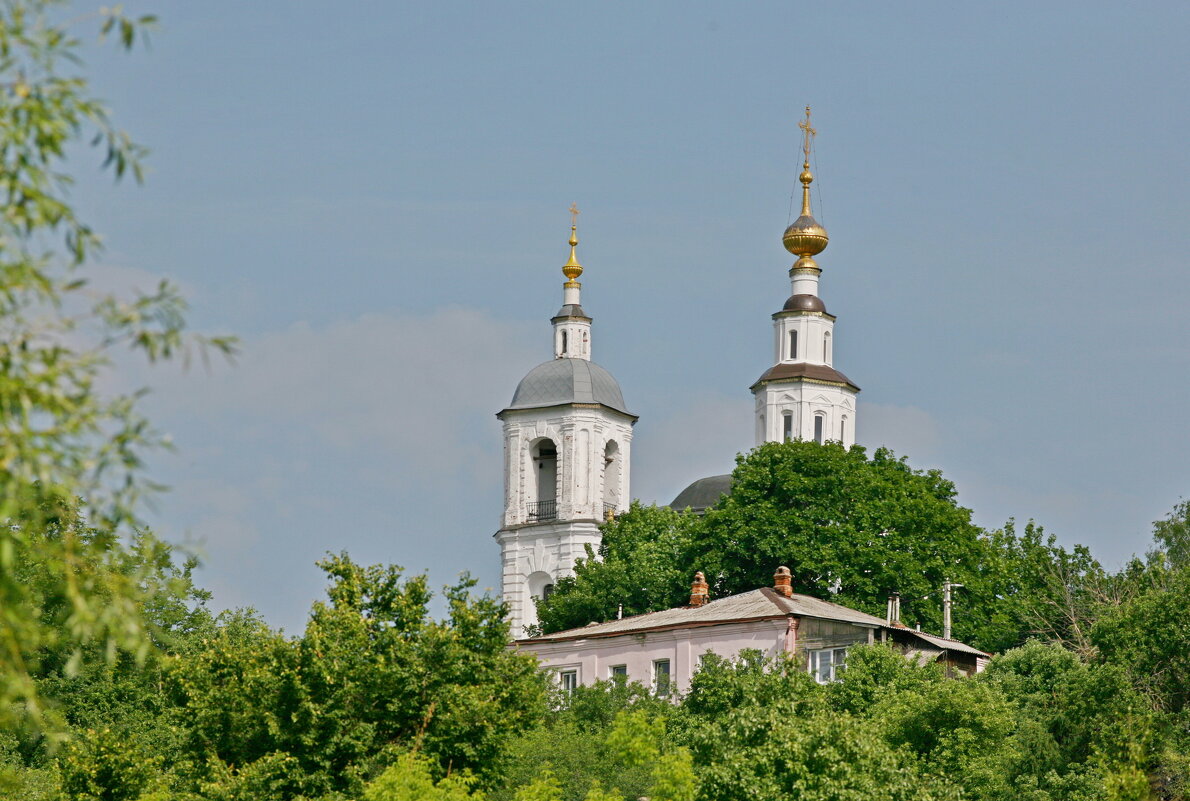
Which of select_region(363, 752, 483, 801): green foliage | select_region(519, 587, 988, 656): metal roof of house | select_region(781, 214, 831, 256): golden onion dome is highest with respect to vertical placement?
select_region(781, 214, 831, 256): golden onion dome

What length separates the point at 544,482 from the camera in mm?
98938

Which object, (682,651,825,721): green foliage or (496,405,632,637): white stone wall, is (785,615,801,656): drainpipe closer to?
(682,651,825,721): green foliage

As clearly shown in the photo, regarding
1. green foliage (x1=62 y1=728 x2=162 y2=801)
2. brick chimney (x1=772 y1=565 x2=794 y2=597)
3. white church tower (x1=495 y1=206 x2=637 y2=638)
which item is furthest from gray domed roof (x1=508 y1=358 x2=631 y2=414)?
green foliage (x1=62 y1=728 x2=162 y2=801)

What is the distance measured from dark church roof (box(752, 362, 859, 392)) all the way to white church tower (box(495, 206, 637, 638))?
7032 mm

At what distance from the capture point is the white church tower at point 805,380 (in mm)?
95500

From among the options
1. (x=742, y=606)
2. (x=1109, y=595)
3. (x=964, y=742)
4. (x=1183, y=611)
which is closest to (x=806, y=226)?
(x=1109, y=595)

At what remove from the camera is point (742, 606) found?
194ft

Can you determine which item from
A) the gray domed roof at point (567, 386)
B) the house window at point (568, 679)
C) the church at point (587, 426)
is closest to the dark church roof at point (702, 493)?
the church at point (587, 426)

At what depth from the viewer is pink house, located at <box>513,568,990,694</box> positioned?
5600 cm

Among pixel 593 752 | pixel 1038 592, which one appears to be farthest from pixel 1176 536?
pixel 593 752

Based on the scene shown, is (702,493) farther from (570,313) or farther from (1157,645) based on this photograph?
(1157,645)

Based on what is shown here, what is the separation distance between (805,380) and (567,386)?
34.9 feet

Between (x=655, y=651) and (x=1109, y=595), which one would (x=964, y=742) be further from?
(x=1109, y=595)

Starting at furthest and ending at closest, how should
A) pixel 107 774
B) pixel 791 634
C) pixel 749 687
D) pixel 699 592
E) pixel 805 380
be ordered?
pixel 805 380 < pixel 699 592 < pixel 791 634 < pixel 749 687 < pixel 107 774
